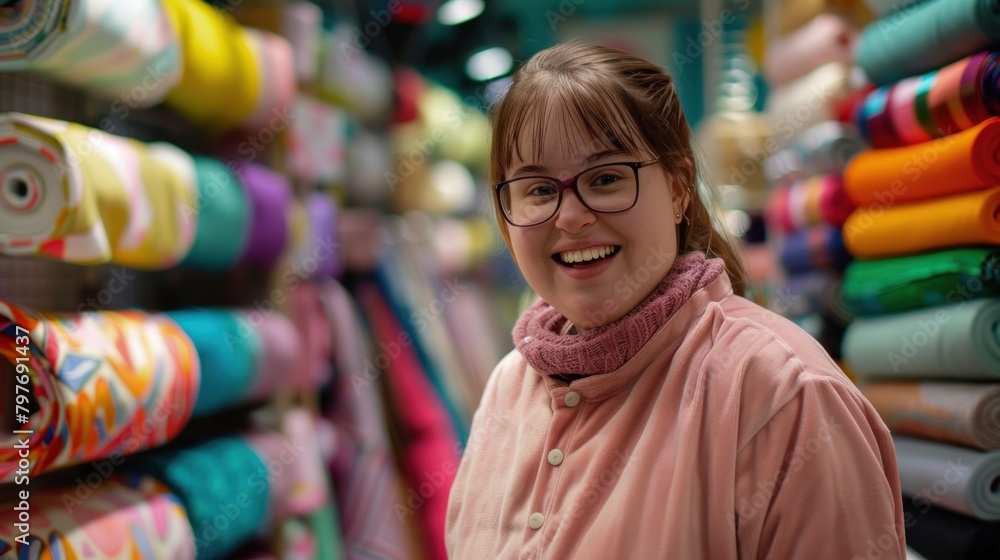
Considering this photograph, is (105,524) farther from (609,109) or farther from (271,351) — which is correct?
(609,109)

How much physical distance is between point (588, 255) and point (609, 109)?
0.59 feet

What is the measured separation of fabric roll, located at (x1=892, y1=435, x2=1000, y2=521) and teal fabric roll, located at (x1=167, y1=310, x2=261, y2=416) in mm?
1205

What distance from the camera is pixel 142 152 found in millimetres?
1372

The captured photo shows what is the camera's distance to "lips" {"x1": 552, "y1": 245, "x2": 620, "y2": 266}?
1.00 metres

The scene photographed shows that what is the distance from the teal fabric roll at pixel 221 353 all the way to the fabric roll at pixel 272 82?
20.1 inches

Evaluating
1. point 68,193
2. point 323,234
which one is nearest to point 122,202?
point 68,193

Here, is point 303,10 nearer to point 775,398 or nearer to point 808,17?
point 808,17

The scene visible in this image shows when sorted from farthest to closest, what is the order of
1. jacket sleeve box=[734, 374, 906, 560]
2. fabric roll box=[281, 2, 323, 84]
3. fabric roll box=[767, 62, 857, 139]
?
fabric roll box=[281, 2, 323, 84] → fabric roll box=[767, 62, 857, 139] → jacket sleeve box=[734, 374, 906, 560]

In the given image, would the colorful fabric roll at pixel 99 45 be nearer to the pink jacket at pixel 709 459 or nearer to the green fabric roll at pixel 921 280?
the pink jacket at pixel 709 459

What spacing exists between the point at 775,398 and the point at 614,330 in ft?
0.69

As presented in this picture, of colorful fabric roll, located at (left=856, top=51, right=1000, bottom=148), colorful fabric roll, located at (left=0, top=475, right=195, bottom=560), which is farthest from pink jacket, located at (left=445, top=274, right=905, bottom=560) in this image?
colorful fabric roll, located at (left=0, top=475, right=195, bottom=560)

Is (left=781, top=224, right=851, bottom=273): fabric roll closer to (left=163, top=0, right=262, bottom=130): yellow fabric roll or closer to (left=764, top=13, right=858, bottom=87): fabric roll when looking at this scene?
(left=764, top=13, right=858, bottom=87): fabric roll

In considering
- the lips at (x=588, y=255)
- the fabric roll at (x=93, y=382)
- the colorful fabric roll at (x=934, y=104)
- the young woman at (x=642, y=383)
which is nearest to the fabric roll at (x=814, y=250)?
the colorful fabric roll at (x=934, y=104)

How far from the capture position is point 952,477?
3.76 feet
